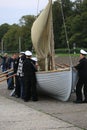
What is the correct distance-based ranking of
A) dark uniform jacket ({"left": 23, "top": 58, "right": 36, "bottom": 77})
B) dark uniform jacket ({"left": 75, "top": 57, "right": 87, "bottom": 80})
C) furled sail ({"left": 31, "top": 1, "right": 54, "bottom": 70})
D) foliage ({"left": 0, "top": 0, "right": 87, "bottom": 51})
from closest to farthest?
dark uniform jacket ({"left": 75, "top": 57, "right": 87, "bottom": 80}) < dark uniform jacket ({"left": 23, "top": 58, "right": 36, "bottom": 77}) < furled sail ({"left": 31, "top": 1, "right": 54, "bottom": 70}) < foliage ({"left": 0, "top": 0, "right": 87, "bottom": 51})

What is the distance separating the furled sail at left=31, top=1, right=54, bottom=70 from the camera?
16250mm

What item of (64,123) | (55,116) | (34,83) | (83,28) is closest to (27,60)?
(34,83)

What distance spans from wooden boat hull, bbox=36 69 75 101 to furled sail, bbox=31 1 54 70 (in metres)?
1.95

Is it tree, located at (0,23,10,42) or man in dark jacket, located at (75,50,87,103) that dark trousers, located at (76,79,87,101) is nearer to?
man in dark jacket, located at (75,50,87,103)

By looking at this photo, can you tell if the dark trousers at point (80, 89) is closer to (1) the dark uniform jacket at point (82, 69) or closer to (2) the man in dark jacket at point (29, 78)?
(1) the dark uniform jacket at point (82, 69)

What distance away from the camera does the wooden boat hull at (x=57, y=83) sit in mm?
13828

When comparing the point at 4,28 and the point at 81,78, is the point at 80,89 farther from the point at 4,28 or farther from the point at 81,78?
the point at 4,28

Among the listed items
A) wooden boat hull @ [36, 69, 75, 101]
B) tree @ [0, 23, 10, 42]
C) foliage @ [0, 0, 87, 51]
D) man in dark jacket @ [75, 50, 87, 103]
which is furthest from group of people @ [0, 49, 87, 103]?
tree @ [0, 23, 10, 42]

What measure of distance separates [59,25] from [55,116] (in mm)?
100338

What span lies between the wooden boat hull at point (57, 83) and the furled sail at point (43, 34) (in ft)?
6.41

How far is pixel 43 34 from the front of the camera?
647 inches

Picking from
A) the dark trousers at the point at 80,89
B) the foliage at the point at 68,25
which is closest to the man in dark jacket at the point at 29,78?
the dark trousers at the point at 80,89

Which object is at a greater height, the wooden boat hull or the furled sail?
the furled sail

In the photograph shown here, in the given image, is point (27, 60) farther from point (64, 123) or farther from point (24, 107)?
point (64, 123)
